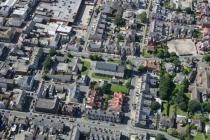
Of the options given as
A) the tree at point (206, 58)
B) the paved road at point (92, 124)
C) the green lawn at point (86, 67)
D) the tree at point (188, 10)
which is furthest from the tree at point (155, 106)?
the tree at point (188, 10)

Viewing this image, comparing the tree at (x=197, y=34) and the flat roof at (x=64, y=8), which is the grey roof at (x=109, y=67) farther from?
the tree at (x=197, y=34)

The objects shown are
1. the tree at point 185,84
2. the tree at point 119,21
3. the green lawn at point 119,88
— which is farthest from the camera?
the tree at point 119,21

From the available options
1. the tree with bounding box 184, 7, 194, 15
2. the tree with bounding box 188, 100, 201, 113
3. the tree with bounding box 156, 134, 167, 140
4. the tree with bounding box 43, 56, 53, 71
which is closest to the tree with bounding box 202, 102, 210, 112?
the tree with bounding box 188, 100, 201, 113

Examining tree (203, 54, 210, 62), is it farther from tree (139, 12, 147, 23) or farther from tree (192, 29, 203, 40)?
tree (139, 12, 147, 23)

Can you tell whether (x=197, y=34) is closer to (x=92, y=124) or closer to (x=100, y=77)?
(x=100, y=77)

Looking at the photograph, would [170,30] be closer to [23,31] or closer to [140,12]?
[140,12]

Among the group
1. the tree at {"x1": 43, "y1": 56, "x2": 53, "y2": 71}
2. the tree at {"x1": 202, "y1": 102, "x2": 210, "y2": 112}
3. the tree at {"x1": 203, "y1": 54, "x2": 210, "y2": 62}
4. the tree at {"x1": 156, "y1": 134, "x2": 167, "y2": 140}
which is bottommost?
the tree at {"x1": 156, "y1": 134, "x2": 167, "y2": 140}

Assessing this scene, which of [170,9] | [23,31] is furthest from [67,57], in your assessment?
[170,9]

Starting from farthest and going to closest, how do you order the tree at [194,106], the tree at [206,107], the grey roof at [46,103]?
the tree at [206,107] < the tree at [194,106] < the grey roof at [46,103]
